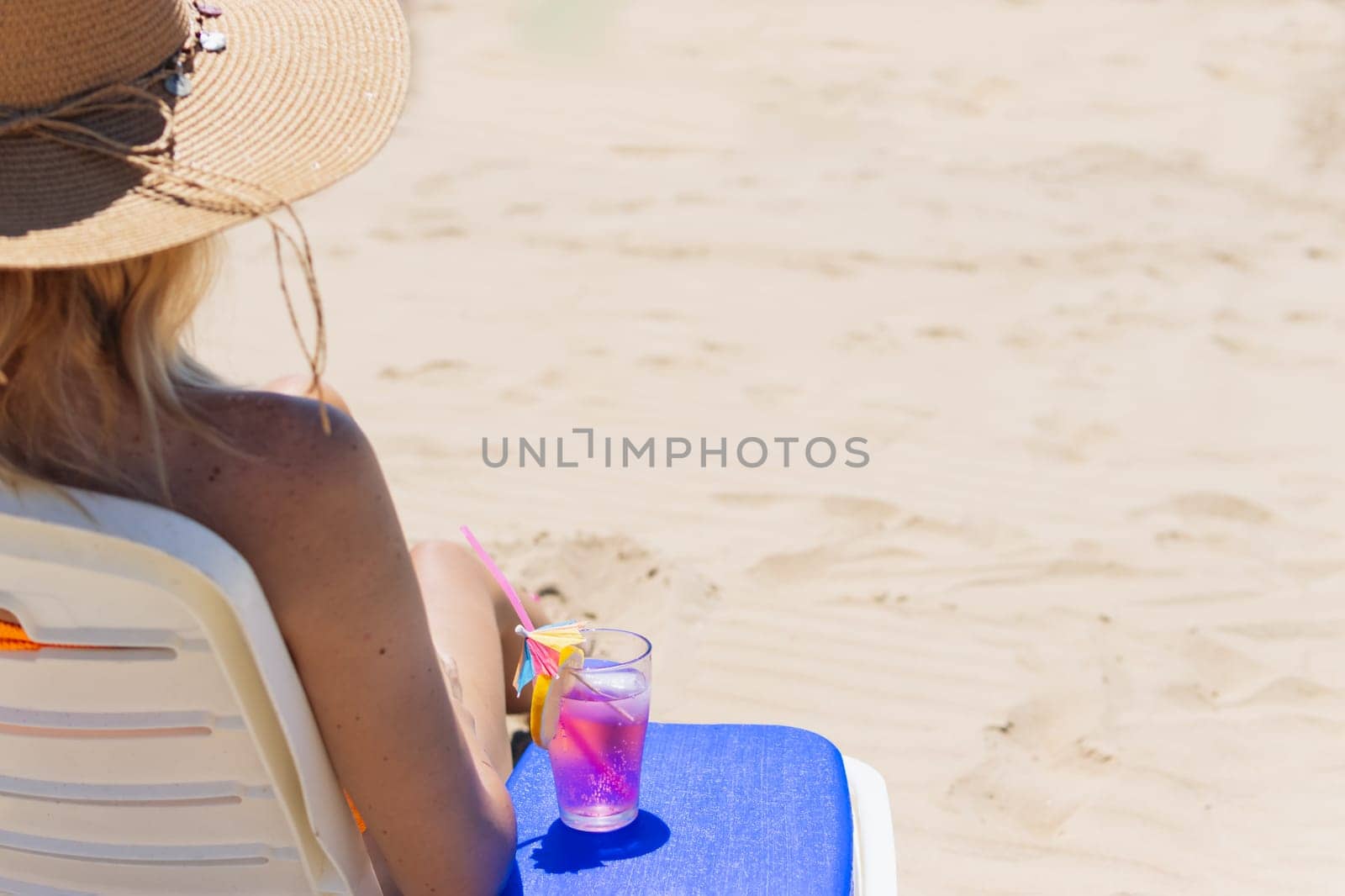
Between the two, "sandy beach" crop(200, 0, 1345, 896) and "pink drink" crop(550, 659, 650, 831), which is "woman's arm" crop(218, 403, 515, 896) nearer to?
"pink drink" crop(550, 659, 650, 831)

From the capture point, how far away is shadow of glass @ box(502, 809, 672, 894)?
5.47 ft

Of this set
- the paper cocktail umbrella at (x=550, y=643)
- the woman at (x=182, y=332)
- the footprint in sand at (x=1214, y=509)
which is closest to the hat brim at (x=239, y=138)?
the woman at (x=182, y=332)

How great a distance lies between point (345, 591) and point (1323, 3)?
29.7 ft

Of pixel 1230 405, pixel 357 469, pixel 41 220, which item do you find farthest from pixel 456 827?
pixel 1230 405

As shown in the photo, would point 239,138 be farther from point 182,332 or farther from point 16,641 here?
point 16,641

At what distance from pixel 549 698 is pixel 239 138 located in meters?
0.73

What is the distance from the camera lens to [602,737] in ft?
5.49

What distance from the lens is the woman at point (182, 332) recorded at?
1245 mm

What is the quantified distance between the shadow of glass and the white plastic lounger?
0.83 ft

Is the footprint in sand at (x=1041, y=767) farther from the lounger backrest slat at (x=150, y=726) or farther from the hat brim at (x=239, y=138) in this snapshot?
the hat brim at (x=239, y=138)

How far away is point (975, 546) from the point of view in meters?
3.63

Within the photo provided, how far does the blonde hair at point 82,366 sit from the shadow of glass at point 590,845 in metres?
0.68

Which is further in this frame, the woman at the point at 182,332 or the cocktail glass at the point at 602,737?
the cocktail glass at the point at 602,737

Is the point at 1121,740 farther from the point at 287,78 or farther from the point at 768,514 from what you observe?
the point at 287,78
